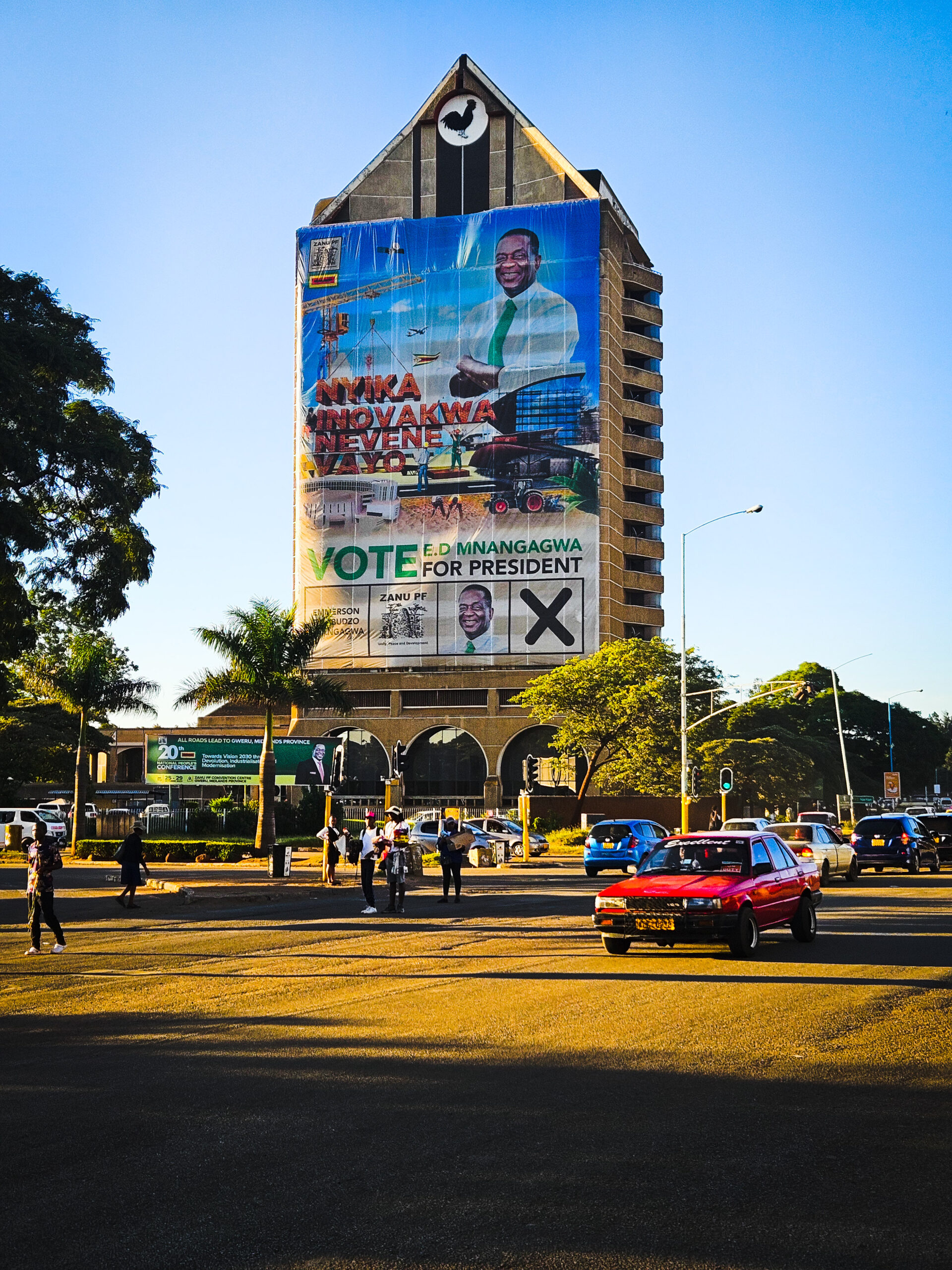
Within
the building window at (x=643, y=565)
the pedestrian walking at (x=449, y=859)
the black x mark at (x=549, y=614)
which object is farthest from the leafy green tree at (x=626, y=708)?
the pedestrian walking at (x=449, y=859)

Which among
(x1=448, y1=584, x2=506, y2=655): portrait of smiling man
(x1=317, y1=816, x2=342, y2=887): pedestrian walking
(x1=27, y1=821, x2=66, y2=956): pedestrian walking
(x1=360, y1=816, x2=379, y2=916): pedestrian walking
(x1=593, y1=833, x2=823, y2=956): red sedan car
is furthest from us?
(x1=448, y1=584, x2=506, y2=655): portrait of smiling man

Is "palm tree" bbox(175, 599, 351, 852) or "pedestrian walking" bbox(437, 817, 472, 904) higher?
"palm tree" bbox(175, 599, 351, 852)

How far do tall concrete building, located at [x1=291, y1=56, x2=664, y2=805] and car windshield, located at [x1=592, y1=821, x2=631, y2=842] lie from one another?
→ 42195mm

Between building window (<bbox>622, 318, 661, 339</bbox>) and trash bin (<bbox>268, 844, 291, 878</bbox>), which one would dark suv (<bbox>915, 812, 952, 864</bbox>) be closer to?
trash bin (<bbox>268, 844, 291, 878</bbox>)

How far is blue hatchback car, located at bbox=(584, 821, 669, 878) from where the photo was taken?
37.2 meters

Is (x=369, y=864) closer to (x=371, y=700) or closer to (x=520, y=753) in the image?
(x=520, y=753)

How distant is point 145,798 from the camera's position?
74875 millimetres

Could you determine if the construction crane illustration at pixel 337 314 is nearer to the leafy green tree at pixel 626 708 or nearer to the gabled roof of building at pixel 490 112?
the gabled roof of building at pixel 490 112

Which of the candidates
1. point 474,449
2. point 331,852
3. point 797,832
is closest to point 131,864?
point 331,852

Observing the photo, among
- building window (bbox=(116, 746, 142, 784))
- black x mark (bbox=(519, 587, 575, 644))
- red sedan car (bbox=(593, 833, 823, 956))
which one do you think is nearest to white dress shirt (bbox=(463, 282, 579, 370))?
black x mark (bbox=(519, 587, 575, 644))

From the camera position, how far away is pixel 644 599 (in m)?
90.1

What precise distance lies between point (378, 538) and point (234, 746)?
34933mm

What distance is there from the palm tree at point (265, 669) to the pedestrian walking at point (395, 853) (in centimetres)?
1866

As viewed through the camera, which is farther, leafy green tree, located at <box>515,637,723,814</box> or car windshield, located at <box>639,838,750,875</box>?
leafy green tree, located at <box>515,637,723,814</box>
